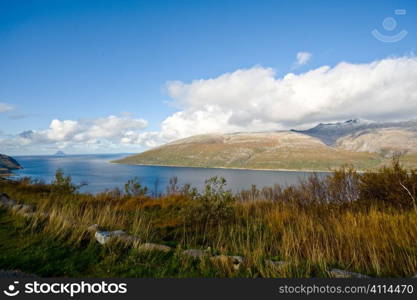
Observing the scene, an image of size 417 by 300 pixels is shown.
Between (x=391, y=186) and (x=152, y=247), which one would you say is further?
(x=391, y=186)

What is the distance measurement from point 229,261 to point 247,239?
0.94 metres

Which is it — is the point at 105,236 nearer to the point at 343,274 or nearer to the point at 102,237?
the point at 102,237

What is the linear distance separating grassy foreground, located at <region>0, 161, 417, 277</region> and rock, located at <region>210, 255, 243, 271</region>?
11cm

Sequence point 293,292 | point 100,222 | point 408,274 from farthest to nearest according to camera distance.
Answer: point 100,222
point 408,274
point 293,292

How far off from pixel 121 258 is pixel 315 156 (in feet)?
631

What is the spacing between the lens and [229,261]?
437 cm

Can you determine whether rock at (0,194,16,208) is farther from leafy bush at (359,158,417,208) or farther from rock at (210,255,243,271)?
leafy bush at (359,158,417,208)

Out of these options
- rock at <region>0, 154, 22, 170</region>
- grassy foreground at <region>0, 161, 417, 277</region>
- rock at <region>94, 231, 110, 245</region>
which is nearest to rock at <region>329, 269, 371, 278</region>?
grassy foreground at <region>0, 161, 417, 277</region>

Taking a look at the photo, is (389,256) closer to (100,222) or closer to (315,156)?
(100,222)

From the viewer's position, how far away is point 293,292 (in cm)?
345

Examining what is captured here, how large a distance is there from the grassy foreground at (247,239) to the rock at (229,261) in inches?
4.3

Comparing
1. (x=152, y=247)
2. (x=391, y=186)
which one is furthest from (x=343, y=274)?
(x=391, y=186)

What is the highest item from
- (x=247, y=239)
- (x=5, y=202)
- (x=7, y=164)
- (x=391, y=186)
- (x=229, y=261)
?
(x=391, y=186)

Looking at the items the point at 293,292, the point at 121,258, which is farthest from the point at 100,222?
the point at 293,292
